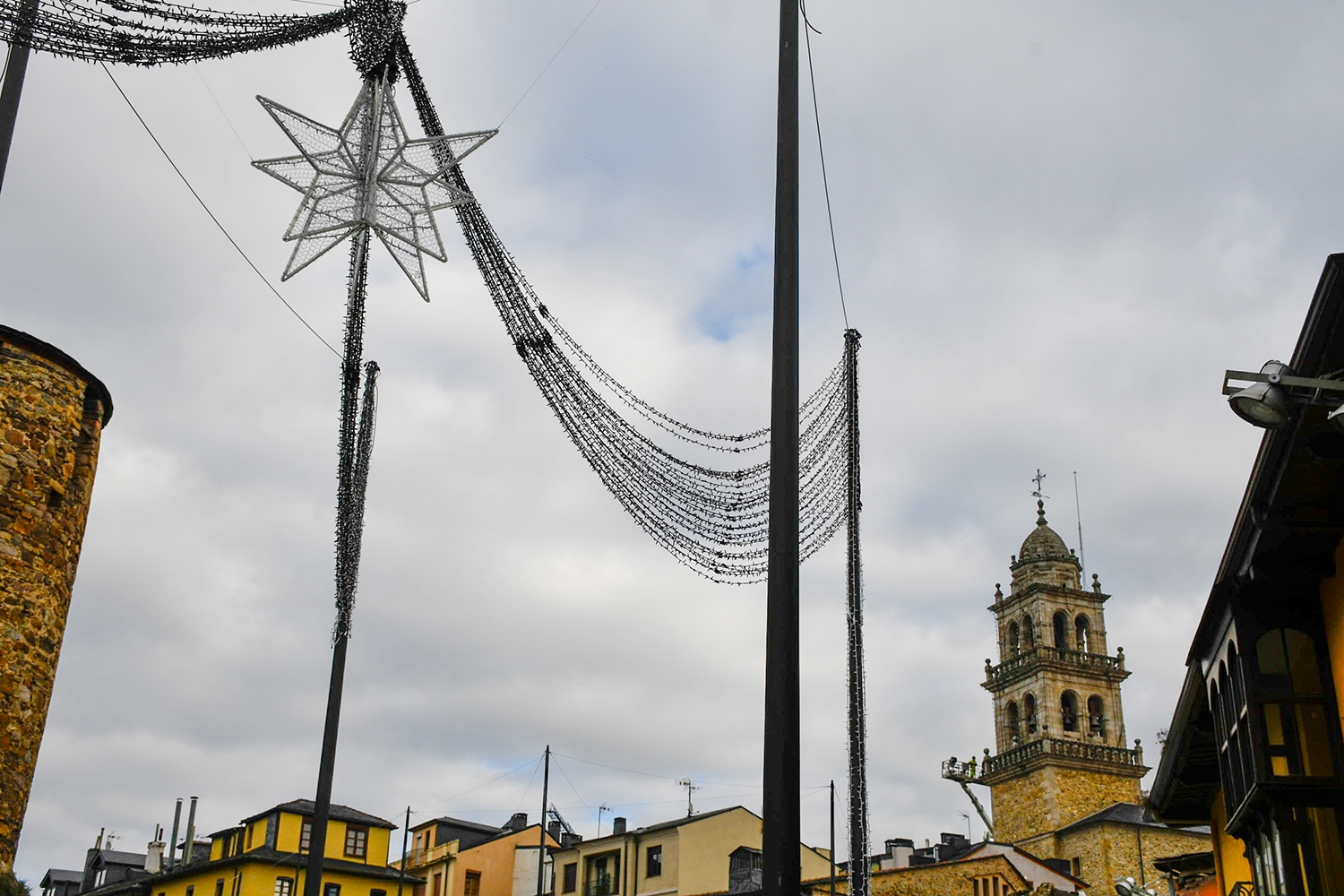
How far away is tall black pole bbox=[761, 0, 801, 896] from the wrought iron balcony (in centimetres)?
5563

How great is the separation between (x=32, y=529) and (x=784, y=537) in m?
13.3

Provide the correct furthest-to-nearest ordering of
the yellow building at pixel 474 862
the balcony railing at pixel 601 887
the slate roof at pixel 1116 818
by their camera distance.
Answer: the yellow building at pixel 474 862
the slate roof at pixel 1116 818
the balcony railing at pixel 601 887

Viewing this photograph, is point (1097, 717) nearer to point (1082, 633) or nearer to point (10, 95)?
point (1082, 633)

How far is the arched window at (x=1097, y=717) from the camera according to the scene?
60094 millimetres

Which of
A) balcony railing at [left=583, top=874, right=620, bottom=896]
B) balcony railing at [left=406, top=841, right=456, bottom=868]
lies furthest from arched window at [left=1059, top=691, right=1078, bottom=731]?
balcony railing at [left=406, top=841, right=456, bottom=868]

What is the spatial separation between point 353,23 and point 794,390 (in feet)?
17.5

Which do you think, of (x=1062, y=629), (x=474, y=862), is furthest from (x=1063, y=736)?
(x=474, y=862)

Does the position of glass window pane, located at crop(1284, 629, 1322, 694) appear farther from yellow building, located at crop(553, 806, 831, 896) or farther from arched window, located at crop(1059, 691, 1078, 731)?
arched window, located at crop(1059, 691, 1078, 731)

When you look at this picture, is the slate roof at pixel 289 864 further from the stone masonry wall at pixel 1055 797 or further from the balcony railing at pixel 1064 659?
the balcony railing at pixel 1064 659

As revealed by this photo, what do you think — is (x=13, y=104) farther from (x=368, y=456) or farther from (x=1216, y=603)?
(x=1216, y=603)

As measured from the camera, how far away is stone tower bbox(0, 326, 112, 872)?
53.6 feet

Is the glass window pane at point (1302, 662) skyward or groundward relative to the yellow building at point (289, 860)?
groundward

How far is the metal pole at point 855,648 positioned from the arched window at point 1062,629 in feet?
157

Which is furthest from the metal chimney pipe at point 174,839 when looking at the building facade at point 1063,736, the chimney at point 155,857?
the building facade at point 1063,736
